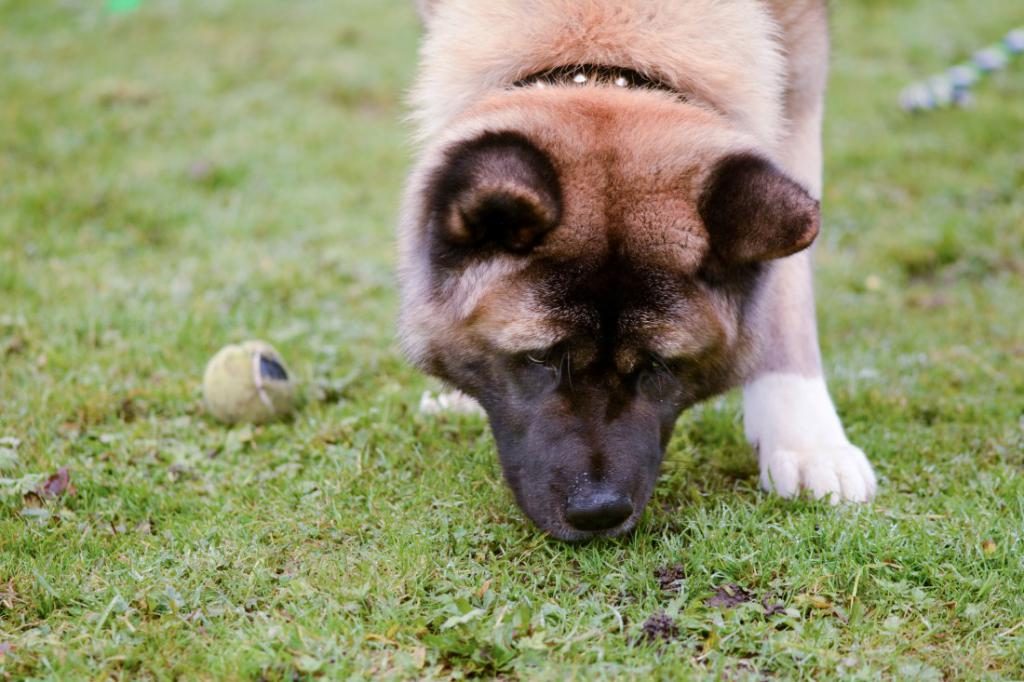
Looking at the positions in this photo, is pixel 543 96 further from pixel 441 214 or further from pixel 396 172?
pixel 396 172

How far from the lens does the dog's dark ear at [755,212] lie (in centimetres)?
274

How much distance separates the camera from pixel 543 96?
10.0 feet

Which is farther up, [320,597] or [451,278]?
[451,278]

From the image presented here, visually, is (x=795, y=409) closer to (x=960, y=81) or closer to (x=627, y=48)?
(x=627, y=48)

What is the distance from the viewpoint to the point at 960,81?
318 inches

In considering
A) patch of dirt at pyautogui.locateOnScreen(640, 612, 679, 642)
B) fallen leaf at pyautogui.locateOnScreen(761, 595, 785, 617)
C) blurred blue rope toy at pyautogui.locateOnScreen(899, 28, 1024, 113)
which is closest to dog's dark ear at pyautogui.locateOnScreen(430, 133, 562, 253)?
patch of dirt at pyautogui.locateOnScreen(640, 612, 679, 642)

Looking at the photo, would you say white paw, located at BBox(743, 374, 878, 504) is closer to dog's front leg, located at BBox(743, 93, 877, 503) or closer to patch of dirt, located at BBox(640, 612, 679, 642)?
dog's front leg, located at BBox(743, 93, 877, 503)

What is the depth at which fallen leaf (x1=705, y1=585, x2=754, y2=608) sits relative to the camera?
2.70 metres

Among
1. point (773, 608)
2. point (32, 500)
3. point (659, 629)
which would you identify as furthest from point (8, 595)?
point (773, 608)

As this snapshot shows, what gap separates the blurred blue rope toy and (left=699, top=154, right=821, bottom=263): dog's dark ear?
5.84m

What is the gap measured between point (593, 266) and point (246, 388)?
5.70ft

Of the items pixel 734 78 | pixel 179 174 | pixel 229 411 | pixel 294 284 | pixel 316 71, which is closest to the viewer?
pixel 734 78

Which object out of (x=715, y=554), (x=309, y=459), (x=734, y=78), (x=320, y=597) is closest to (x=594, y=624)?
(x=715, y=554)

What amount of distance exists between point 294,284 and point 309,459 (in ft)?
6.35
